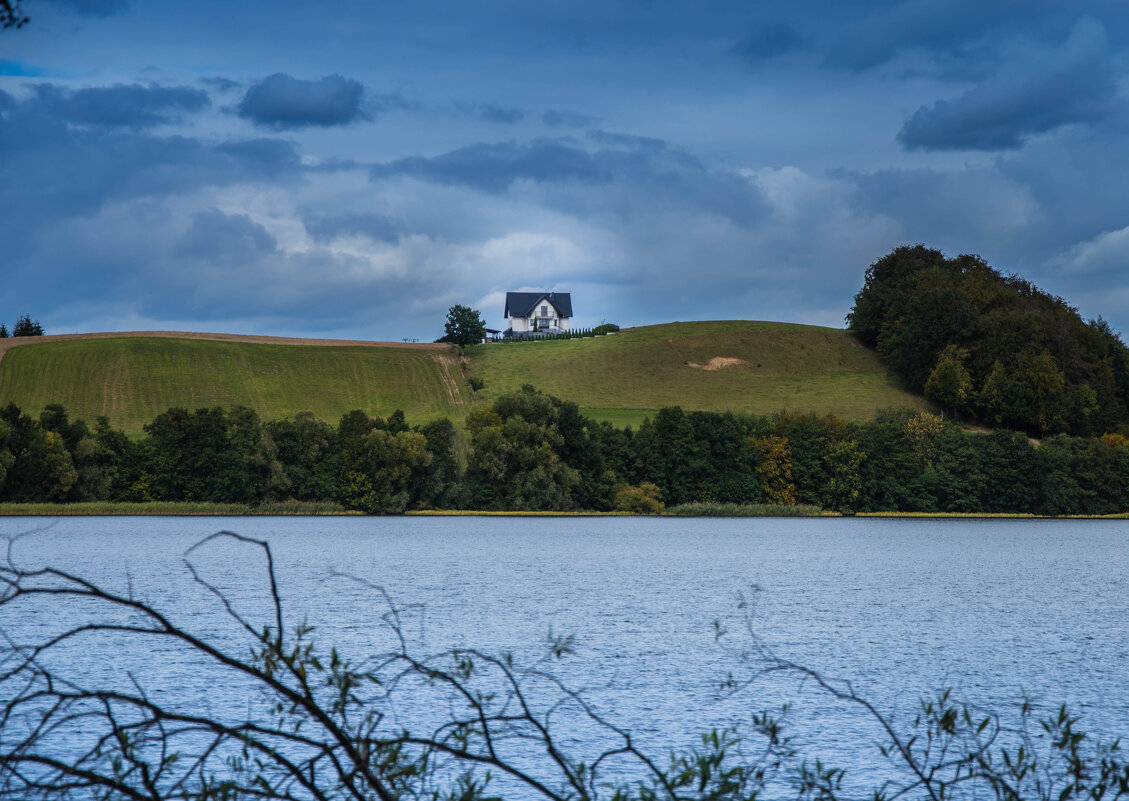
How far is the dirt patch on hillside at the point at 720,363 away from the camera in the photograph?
134 m

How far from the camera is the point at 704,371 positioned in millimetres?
131875

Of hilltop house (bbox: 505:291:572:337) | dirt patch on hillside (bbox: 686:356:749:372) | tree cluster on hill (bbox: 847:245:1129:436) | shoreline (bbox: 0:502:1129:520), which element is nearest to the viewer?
shoreline (bbox: 0:502:1129:520)

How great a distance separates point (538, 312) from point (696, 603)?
6179 inches

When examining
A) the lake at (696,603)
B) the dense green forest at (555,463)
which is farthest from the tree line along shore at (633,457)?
the lake at (696,603)

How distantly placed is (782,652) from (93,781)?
23949 mm

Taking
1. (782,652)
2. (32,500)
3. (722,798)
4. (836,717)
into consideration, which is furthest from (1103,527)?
(722,798)

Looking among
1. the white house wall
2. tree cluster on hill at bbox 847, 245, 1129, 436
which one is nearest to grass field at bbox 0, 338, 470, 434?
tree cluster on hill at bbox 847, 245, 1129, 436

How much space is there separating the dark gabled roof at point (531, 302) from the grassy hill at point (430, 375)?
44.3 meters

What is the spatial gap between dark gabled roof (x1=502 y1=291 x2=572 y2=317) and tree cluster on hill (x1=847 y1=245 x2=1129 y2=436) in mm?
75591

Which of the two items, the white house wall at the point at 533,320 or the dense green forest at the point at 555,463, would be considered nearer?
the dense green forest at the point at 555,463

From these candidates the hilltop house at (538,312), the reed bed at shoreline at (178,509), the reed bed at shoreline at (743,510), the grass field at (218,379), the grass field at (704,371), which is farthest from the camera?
the hilltop house at (538,312)

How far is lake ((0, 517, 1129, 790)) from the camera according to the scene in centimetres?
2242

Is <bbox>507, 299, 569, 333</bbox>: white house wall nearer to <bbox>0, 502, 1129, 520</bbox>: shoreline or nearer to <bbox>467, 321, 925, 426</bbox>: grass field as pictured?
<bbox>467, 321, 925, 426</bbox>: grass field

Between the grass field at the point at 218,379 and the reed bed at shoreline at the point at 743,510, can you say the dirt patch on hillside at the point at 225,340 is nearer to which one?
the grass field at the point at 218,379
